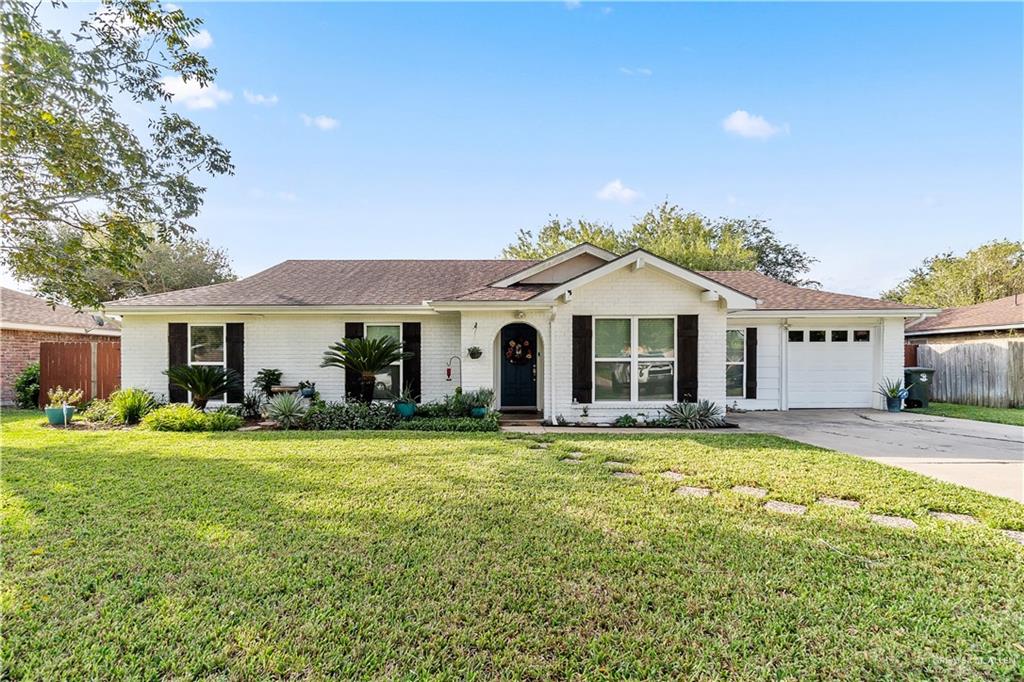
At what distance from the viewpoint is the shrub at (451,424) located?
891 cm

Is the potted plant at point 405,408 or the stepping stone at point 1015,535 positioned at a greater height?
the potted plant at point 405,408

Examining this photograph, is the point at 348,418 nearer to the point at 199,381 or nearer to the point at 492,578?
the point at 199,381

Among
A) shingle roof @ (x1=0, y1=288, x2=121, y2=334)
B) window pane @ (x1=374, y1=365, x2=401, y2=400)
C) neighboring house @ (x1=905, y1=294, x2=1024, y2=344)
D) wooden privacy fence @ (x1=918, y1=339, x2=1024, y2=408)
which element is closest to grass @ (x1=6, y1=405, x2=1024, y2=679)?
window pane @ (x1=374, y1=365, x2=401, y2=400)

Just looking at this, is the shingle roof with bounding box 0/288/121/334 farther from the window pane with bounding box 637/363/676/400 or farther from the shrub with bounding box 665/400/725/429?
the shrub with bounding box 665/400/725/429

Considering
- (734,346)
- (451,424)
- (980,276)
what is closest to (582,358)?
(451,424)

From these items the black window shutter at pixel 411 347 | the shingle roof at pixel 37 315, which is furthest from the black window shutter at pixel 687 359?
the shingle roof at pixel 37 315

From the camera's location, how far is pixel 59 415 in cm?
930

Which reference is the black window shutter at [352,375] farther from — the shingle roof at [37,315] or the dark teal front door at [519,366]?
the shingle roof at [37,315]

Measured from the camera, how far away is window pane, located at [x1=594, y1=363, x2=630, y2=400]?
9.81 m

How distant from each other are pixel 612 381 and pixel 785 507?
528cm

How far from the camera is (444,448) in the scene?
7.23 metres

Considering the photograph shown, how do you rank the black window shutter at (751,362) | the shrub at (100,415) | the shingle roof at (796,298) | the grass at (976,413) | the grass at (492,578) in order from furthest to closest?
1. the black window shutter at (751,362)
2. the shingle roof at (796,298)
3. the grass at (976,413)
4. the shrub at (100,415)
5. the grass at (492,578)

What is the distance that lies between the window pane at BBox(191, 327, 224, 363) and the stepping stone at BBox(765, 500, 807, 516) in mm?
11936

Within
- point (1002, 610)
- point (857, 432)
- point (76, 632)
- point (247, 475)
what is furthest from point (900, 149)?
point (76, 632)
